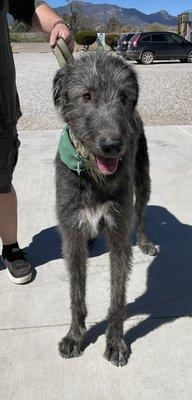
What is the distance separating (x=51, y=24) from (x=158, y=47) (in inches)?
974

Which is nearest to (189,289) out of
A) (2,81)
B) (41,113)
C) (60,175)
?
(60,175)

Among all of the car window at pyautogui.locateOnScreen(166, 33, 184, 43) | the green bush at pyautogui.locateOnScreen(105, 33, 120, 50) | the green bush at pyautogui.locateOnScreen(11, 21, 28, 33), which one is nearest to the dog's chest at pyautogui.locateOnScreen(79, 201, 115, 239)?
the green bush at pyautogui.locateOnScreen(11, 21, 28, 33)

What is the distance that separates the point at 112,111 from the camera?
2.53 metres

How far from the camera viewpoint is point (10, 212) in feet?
12.6

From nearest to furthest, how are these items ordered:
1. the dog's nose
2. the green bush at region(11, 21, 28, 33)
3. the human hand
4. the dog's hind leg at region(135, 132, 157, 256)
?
the dog's nose < the human hand < the green bush at region(11, 21, 28, 33) < the dog's hind leg at region(135, 132, 157, 256)

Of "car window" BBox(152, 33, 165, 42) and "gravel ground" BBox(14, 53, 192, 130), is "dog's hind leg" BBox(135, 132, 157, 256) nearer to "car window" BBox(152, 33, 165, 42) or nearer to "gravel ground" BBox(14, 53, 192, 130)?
"gravel ground" BBox(14, 53, 192, 130)

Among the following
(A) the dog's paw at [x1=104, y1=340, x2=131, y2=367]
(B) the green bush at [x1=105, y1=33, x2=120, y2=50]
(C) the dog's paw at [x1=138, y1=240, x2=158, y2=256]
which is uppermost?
(A) the dog's paw at [x1=104, y1=340, x2=131, y2=367]

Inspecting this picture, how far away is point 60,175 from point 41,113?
787 centimetres

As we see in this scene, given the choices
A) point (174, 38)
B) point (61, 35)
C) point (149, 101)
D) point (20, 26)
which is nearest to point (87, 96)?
point (61, 35)

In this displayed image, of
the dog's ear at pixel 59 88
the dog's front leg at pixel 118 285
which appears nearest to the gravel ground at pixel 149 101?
the dog's ear at pixel 59 88

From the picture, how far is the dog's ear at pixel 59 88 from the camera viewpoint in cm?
278

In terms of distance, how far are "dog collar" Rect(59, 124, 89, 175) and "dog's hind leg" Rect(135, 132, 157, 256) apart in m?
1.24

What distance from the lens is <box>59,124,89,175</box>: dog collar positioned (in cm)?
273

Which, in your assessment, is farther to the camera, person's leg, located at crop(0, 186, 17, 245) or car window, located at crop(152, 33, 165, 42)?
car window, located at crop(152, 33, 165, 42)
